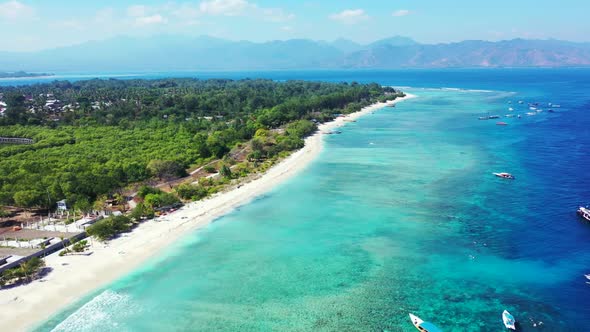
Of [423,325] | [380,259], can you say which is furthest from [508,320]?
[380,259]

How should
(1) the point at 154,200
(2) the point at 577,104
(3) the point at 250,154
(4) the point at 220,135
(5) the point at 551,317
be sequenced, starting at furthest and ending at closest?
(2) the point at 577,104, (4) the point at 220,135, (3) the point at 250,154, (1) the point at 154,200, (5) the point at 551,317

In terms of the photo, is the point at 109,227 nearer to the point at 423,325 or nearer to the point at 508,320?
the point at 423,325

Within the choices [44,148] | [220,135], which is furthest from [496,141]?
[44,148]

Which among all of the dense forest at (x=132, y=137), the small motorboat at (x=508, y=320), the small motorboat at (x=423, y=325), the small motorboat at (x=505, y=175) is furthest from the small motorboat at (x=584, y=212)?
the dense forest at (x=132, y=137)

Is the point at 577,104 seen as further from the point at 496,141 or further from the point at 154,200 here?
the point at 154,200

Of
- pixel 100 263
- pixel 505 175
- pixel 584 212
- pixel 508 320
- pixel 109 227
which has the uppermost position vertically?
pixel 505 175

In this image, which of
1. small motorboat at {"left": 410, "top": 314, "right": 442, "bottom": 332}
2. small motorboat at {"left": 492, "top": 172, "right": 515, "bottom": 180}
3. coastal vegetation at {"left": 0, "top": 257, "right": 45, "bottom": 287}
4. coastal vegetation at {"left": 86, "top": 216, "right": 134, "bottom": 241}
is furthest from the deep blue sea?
coastal vegetation at {"left": 86, "top": 216, "right": 134, "bottom": 241}
